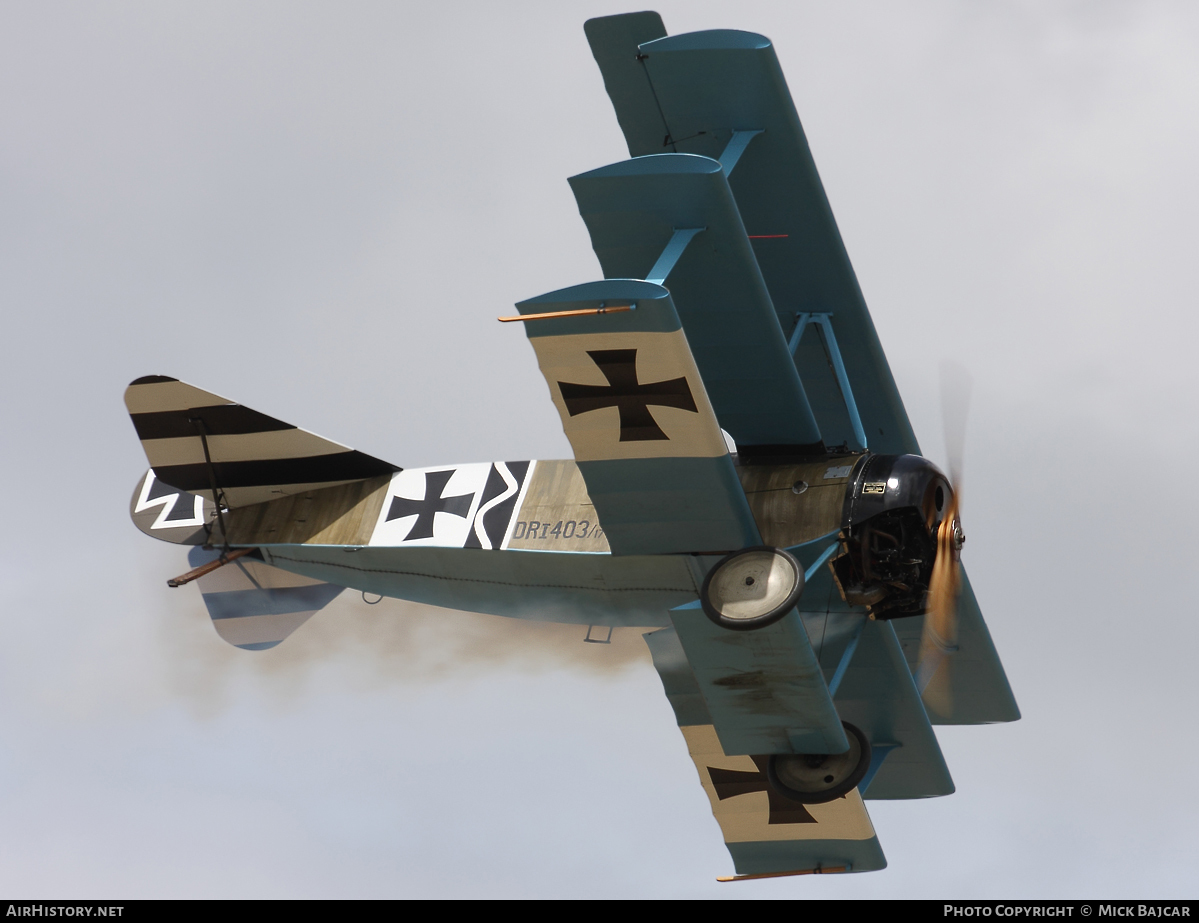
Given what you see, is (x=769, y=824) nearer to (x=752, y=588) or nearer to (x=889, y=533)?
(x=889, y=533)

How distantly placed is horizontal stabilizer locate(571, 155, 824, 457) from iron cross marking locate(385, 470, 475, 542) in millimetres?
2893

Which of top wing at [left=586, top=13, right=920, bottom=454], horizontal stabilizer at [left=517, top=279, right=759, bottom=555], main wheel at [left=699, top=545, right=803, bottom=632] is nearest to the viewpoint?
horizontal stabilizer at [left=517, top=279, right=759, bottom=555]

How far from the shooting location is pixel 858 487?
15.6 metres

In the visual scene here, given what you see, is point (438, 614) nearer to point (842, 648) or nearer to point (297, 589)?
point (297, 589)

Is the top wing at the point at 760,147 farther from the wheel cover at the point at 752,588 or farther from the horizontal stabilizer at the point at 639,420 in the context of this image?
the wheel cover at the point at 752,588

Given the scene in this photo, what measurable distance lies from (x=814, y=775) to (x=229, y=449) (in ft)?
22.3

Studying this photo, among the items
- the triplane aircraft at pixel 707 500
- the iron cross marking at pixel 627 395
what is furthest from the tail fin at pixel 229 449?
the iron cross marking at pixel 627 395

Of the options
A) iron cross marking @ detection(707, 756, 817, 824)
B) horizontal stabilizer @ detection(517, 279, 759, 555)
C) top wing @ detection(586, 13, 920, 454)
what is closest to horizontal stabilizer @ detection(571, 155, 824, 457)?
horizontal stabilizer @ detection(517, 279, 759, 555)

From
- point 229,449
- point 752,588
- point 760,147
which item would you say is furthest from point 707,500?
point 229,449

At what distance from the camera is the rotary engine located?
606 inches

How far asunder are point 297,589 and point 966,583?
710 cm

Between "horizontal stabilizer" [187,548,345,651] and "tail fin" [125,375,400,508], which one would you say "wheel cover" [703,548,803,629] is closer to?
"tail fin" [125,375,400,508]

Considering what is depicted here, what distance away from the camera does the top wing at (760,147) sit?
632 inches

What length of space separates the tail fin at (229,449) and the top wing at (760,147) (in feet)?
14.5
